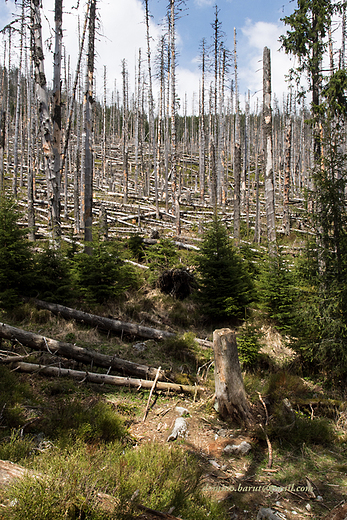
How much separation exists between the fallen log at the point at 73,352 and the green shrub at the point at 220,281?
3.05 m

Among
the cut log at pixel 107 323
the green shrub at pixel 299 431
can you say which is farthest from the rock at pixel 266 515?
the cut log at pixel 107 323

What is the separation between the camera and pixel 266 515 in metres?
2.97

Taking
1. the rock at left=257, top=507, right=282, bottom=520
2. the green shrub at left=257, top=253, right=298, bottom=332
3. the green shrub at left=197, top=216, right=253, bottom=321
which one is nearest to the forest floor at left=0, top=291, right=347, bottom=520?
the rock at left=257, top=507, right=282, bottom=520

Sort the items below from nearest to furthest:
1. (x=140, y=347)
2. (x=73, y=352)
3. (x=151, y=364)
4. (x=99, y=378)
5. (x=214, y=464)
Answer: (x=214, y=464) < (x=99, y=378) < (x=73, y=352) < (x=151, y=364) < (x=140, y=347)

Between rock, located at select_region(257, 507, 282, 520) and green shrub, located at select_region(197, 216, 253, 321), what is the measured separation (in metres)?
4.83

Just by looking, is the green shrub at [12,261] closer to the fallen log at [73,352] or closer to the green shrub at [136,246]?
the fallen log at [73,352]

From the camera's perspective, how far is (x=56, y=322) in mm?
6648

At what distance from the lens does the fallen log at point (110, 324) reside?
6814 millimetres

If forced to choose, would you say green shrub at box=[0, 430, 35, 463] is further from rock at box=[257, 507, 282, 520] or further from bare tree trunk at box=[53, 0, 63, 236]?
bare tree trunk at box=[53, 0, 63, 236]

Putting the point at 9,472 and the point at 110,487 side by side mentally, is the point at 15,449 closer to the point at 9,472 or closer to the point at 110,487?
the point at 9,472

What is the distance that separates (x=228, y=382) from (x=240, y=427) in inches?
27.0

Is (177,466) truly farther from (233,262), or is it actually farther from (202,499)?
(233,262)

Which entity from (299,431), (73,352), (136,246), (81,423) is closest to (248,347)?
(299,431)

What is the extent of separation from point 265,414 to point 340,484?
4.36 ft
